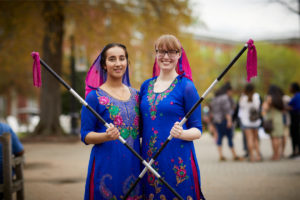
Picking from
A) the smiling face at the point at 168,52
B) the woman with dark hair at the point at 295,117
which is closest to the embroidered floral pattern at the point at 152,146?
the smiling face at the point at 168,52

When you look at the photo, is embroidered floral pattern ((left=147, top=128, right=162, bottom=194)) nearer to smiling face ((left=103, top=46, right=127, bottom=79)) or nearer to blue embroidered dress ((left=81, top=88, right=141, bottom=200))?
blue embroidered dress ((left=81, top=88, right=141, bottom=200))

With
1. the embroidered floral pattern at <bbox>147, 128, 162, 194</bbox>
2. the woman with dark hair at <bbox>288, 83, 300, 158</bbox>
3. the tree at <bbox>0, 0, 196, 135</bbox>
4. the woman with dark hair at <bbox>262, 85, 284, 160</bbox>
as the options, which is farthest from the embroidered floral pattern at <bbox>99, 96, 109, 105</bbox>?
the tree at <bbox>0, 0, 196, 135</bbox>

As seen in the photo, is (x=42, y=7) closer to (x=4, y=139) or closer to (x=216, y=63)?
(x=4, y=139)

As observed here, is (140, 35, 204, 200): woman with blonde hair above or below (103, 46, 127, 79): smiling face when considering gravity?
below

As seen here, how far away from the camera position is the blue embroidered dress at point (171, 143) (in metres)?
3.77

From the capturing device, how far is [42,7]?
17.1 meters

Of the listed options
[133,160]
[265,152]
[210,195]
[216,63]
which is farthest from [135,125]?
[216,63]

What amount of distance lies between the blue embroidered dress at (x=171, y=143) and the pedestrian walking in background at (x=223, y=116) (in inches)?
316

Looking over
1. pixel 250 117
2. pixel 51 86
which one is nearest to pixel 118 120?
pixel 250 117

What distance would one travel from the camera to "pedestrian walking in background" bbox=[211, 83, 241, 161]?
11.8 metres

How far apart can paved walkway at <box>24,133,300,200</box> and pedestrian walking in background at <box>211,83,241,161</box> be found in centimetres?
51

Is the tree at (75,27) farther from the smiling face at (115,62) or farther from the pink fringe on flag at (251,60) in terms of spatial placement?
the pink fringe on flag at (251,60)

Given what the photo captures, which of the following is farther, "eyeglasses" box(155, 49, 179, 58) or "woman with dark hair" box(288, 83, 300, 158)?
→ "woman with dark hair" box(288, 83, 300, 158)

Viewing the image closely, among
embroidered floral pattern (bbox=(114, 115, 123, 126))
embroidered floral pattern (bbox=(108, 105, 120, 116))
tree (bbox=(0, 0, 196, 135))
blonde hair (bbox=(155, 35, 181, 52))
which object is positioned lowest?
embroidered floral pattern (bbox=(114, 115, 123, 126))
